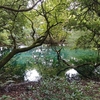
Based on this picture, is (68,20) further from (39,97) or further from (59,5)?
(39,97)

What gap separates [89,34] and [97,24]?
63.2 inches

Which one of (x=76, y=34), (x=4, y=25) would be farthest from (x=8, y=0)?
(x=76, y=34)

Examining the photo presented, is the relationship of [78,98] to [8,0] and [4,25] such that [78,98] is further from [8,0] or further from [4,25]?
[4,25]

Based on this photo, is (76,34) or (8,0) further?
(76,34)

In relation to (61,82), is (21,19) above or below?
above

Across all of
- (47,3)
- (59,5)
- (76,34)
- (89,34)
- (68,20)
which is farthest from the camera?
(76,34)

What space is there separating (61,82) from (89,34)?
19.3 feet

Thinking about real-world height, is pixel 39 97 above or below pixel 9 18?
below

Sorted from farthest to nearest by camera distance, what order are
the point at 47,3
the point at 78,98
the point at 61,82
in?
the point at 47,3 → the point at 61,82 → the point at 78,98

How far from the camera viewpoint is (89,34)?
11.0 m

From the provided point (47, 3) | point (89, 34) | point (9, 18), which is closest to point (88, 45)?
point (89, 34)

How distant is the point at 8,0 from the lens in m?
8.59

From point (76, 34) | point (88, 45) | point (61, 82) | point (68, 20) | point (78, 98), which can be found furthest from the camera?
point (76, 34)

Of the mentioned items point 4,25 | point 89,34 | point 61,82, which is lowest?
point 61,82
